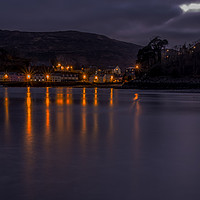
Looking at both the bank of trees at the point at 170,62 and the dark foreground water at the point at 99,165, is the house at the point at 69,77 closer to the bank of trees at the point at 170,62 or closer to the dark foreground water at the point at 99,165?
the bank of trees at the point at 170,62

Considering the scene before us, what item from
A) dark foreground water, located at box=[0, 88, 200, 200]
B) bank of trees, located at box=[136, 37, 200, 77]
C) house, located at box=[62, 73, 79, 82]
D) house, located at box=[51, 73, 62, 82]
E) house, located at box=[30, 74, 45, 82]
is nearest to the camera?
dark foreground water, located at box=[0, 88, 200, 200]

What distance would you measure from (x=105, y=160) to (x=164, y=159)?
1.73 meters

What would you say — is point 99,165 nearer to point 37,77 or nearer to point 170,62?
point 170,62

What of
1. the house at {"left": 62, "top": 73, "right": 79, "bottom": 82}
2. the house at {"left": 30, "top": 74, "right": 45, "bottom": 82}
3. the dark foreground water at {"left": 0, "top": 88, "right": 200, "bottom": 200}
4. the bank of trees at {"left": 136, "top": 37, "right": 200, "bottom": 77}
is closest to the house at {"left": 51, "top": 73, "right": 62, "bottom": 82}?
the house at {"left": 62, "top": 73, "right": 79, "bottom": 82}

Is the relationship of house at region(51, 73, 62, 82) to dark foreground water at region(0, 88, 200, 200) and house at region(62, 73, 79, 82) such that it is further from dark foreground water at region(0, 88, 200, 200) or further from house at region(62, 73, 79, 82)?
dark foreground water at region(0, 88, 200, 200)

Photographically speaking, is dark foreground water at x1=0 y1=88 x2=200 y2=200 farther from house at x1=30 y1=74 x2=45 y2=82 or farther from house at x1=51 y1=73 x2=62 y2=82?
house at x1=30 y1=74 x2=45 y2=82

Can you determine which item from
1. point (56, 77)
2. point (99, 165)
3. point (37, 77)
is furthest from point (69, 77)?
point (99, 165)

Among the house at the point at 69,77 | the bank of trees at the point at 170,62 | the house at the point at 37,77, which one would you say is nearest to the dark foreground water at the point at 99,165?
the bank of trees at the point at 170,62

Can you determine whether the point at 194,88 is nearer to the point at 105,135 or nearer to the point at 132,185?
the point at 105,135

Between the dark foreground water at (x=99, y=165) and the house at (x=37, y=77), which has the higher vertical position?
the house at (x=37, y=77)

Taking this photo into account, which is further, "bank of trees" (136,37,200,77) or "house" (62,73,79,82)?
"house" (62,73,79,82)

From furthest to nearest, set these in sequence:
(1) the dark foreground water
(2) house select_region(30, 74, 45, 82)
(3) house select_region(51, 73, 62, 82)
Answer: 1. (2) house select_region(30, 74, 45, 82)
2. (3) house select_region(51, 73, 62, 82)
3. (1) the dark foreground water

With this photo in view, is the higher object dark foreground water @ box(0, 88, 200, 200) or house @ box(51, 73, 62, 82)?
house @ box(51, 73, 62, 82)

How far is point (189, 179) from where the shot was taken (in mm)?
6500
